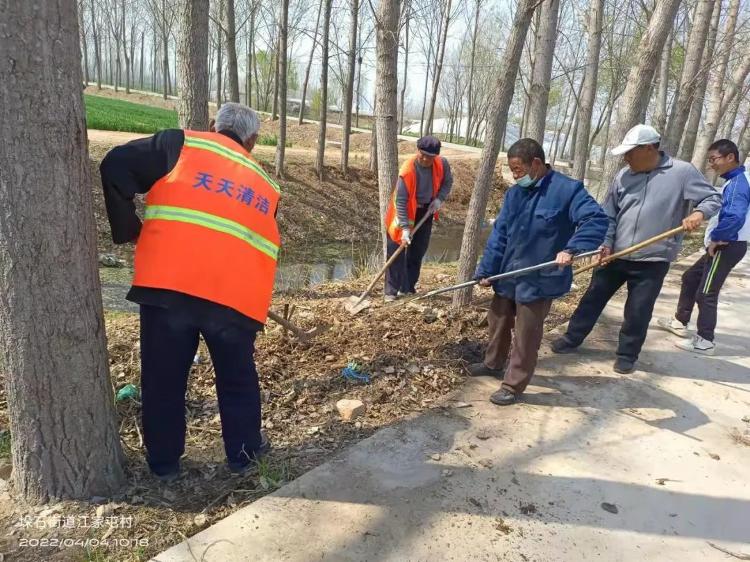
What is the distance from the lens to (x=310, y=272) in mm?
9758

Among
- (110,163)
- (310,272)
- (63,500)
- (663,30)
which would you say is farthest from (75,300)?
(310,272)

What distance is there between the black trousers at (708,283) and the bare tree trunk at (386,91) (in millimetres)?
3014

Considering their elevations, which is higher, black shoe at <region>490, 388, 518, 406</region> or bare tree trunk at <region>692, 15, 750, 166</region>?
bare tree trunk at <region>692, 15, 750, 166</region>

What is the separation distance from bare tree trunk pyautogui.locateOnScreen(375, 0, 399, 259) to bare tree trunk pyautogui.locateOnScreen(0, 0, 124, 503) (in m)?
3.33

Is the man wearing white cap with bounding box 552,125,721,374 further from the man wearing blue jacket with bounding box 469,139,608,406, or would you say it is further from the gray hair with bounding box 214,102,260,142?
the gray hair with bounding box 214,102,260,142

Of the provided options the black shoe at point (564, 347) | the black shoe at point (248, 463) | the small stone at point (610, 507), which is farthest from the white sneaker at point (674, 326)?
the black shoe at point (248, 463)

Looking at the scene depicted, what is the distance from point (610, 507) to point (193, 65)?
4311mm

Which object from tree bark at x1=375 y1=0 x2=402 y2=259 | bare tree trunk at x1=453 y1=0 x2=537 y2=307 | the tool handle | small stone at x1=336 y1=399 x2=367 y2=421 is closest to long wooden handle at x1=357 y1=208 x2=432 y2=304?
the tool handle

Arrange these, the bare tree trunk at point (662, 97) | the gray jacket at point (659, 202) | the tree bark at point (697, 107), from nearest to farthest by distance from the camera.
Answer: the gray jacket at point (659, 202)
the bare tree trunk at point (662, 97)
the tree bark at point (697, 107)

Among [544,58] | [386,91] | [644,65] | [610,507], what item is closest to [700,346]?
[610,507]

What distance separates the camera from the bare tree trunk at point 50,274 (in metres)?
1.80

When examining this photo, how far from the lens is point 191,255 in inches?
82.8

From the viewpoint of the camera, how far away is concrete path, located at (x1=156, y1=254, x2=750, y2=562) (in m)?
2.17

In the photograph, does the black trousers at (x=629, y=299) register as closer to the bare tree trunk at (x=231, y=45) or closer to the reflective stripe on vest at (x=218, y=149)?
the reflective stripe on vest at (x=218, y=149)
